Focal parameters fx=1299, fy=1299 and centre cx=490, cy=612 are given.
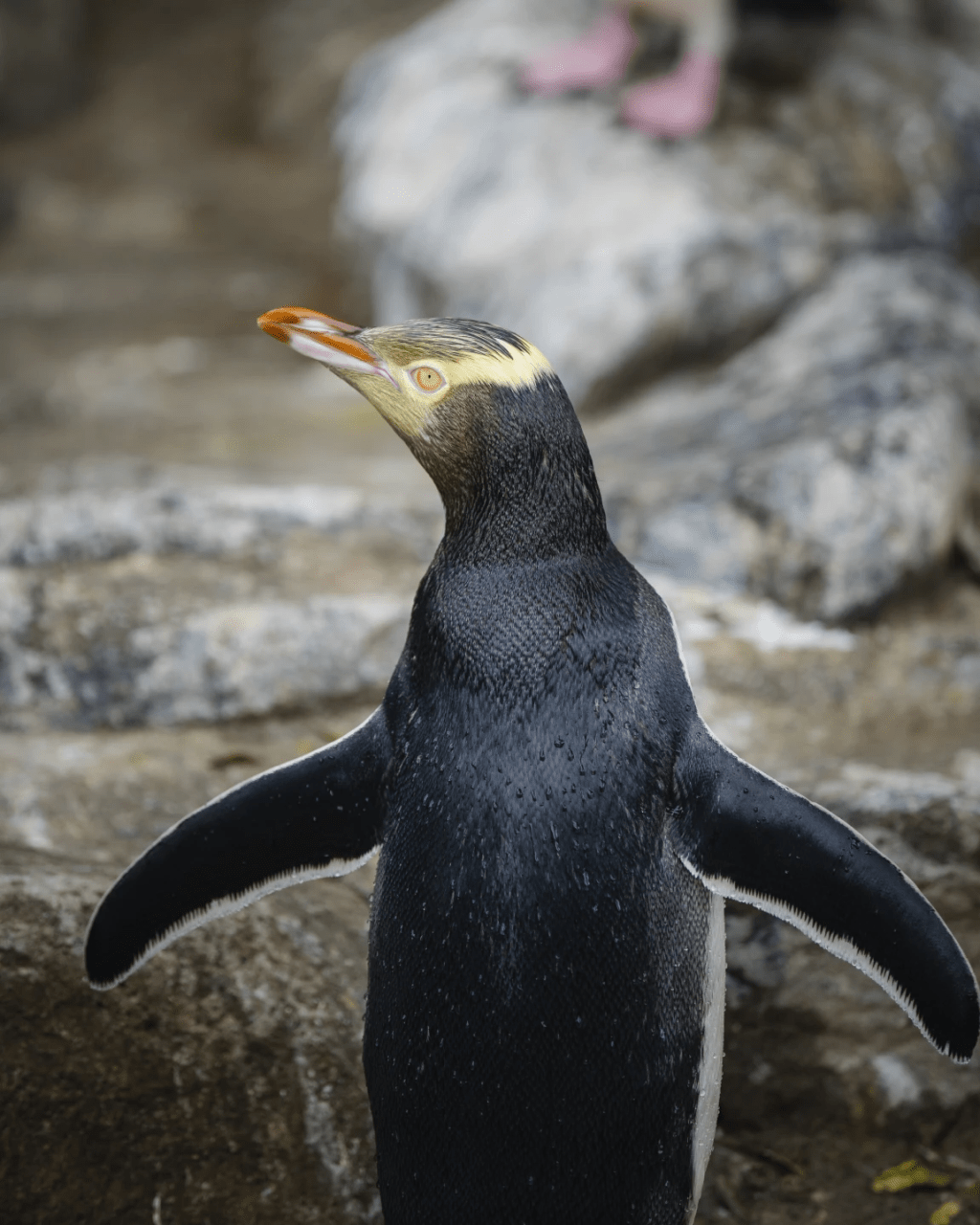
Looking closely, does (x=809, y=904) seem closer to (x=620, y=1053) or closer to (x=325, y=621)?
(x=620, y=1053)

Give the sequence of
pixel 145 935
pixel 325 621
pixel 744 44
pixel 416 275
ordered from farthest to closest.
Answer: pixel 744 44 < pixel 416 275 < pixel 325 621 < pixel 145 935

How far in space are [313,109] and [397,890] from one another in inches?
271

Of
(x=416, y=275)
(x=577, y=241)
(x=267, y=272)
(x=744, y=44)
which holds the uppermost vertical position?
(x=744, y=44)

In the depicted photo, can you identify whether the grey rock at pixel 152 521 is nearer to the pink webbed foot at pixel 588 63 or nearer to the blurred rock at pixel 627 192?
the blurred rock at pixel 627 192

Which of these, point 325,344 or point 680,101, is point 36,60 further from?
point 325,344

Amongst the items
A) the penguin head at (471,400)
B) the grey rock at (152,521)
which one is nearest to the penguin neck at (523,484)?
the penguin head at (471,400)

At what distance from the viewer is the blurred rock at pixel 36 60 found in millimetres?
7500

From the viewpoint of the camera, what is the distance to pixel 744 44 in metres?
4.73

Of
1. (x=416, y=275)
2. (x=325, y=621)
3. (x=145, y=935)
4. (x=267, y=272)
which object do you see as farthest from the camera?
(x=267, y=272)

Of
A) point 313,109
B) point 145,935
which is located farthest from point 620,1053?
point 313,109

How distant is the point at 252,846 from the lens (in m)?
1.53

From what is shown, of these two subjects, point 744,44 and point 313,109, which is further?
point 313,109

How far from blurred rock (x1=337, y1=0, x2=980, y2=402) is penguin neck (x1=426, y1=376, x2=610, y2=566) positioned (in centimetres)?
233

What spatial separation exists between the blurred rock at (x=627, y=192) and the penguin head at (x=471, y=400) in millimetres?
2343
